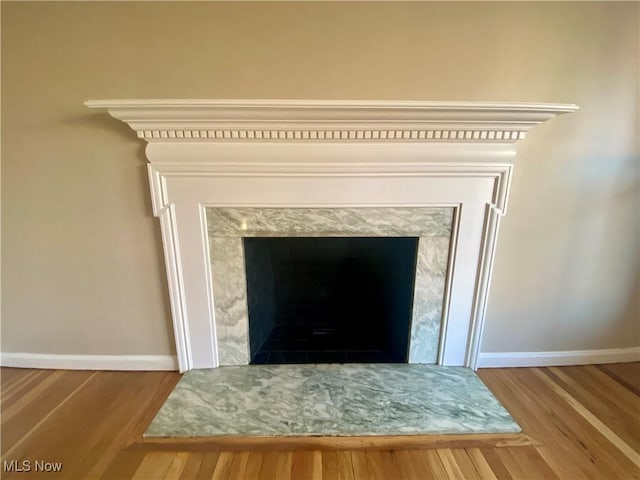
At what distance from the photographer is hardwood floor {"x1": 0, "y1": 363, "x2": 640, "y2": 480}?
1.23 meters

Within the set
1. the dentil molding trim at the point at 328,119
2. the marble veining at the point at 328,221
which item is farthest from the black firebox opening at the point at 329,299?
the dentil molding trim at the point at 328,119

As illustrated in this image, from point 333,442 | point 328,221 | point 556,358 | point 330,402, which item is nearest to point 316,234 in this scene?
point 328,221

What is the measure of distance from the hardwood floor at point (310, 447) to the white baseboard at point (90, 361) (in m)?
0.14

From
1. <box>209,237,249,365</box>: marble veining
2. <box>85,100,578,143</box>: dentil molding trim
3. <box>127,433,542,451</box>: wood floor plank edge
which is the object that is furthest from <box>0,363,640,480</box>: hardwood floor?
<box>85,100,578,143</box>: dentil molding trim

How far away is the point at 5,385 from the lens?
66.6 inches

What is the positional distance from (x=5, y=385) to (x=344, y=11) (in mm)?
2495

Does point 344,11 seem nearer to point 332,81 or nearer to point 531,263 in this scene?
point 332,81

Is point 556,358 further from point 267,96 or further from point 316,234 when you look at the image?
point 267,96

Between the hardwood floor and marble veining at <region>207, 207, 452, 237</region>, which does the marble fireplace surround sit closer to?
marble veining at <region>207, 207, 452, 237</region>

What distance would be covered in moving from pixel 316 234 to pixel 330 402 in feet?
2.66

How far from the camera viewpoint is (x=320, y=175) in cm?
154

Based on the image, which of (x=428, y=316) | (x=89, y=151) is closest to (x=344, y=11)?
(x=89, y=151)

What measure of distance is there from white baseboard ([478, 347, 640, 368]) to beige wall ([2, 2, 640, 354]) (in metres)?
0.31

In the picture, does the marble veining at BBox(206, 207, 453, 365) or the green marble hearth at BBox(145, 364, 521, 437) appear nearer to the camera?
the green marble hearth at BBox(145, 364, 521, 437)
